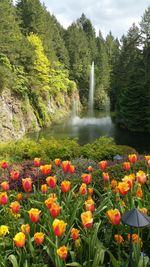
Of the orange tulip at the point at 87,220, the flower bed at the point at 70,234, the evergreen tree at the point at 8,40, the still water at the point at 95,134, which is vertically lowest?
the still water at the point at 95,134

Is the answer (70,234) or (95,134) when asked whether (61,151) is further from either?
(95,134)

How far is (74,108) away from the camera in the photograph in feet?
167

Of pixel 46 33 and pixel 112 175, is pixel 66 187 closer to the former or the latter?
pixel 112 175

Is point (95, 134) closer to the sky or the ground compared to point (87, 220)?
closer to the ground

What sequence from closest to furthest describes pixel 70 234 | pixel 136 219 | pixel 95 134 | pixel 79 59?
1. pixel 136 219
2. pixel 70 234
3. pixel 95 134
4. pixel 79 59

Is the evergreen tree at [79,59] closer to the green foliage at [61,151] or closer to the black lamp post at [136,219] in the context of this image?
the green foliage at [61,151]

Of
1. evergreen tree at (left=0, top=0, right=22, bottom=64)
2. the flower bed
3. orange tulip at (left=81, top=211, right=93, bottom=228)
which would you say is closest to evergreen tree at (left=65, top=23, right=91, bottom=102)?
evergreen tree at (left=0, top=0, right=22, bottom=64)

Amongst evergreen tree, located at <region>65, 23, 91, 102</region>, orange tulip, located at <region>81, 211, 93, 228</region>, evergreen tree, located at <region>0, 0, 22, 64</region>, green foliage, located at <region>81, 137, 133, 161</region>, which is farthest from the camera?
evergreen tree, located at <region>65, 23, 91, 102</region>

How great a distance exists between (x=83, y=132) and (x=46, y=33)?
18.2 metres

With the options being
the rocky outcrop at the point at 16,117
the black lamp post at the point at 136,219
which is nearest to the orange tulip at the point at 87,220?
the black lamp post at the point at 136,219

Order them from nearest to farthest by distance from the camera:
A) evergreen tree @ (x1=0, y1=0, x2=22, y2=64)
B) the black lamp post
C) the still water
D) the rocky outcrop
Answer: the black lamp post, the rocky outcrop, the still water, evergreen tree @ (x1=0, y1=0, x2=22, y2=64)

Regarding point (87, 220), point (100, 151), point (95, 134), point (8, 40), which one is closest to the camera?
point (87, 220)

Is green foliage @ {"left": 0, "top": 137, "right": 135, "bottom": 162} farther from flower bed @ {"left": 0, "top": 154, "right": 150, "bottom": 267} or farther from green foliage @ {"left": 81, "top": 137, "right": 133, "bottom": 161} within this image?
flower bed @ {"left": 0, "top": 154, "right": 150, "bottom": 267}

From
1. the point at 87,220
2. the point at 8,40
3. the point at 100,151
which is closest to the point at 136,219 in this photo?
the point at 87,220
